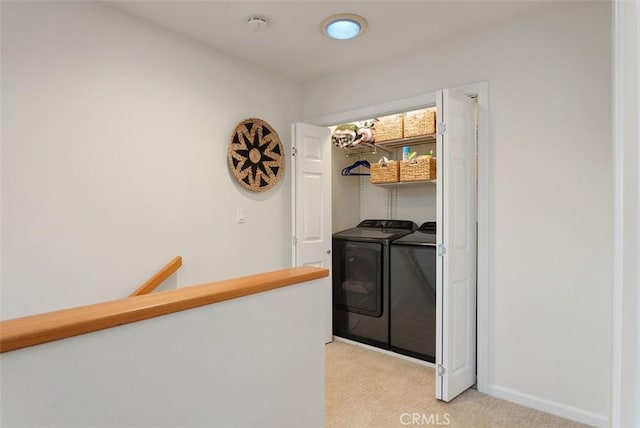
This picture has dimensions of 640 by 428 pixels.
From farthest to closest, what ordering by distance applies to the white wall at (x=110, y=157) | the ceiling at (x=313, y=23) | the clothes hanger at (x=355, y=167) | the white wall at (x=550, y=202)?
the clothes hanger at (x=355, y=167) → the ceiling at (x=313, y=23) → the white wall at (x=550, y=202) → the white wall at (x=110, y=157)

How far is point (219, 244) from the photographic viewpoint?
2820 millimetres

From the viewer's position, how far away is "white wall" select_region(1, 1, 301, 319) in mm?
1866

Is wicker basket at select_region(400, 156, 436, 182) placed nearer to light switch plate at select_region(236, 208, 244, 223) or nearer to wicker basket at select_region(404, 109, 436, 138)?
wicker basket at select_region(404, 109, 436, 138)

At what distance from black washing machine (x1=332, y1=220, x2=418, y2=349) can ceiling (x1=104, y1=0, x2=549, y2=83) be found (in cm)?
156

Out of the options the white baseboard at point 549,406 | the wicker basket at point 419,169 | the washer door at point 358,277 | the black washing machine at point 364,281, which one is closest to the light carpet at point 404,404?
the white baseboard at point 549,406

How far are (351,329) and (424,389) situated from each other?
39.9 inches

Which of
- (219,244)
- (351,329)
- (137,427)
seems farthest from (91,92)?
(351,329)

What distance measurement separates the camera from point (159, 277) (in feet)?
7.84

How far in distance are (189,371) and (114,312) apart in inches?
12.7

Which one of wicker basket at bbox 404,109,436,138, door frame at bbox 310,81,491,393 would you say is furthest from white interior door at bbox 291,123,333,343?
door frame at bbox 310,81,491,393

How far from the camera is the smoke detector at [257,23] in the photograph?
2.31 m

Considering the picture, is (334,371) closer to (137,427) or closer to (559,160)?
(137,427)

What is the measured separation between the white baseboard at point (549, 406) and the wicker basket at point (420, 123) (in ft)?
6.44

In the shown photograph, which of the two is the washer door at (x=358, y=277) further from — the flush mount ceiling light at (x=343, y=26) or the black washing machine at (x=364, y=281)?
the flush mount ceiling light at (x=343, y=26)
